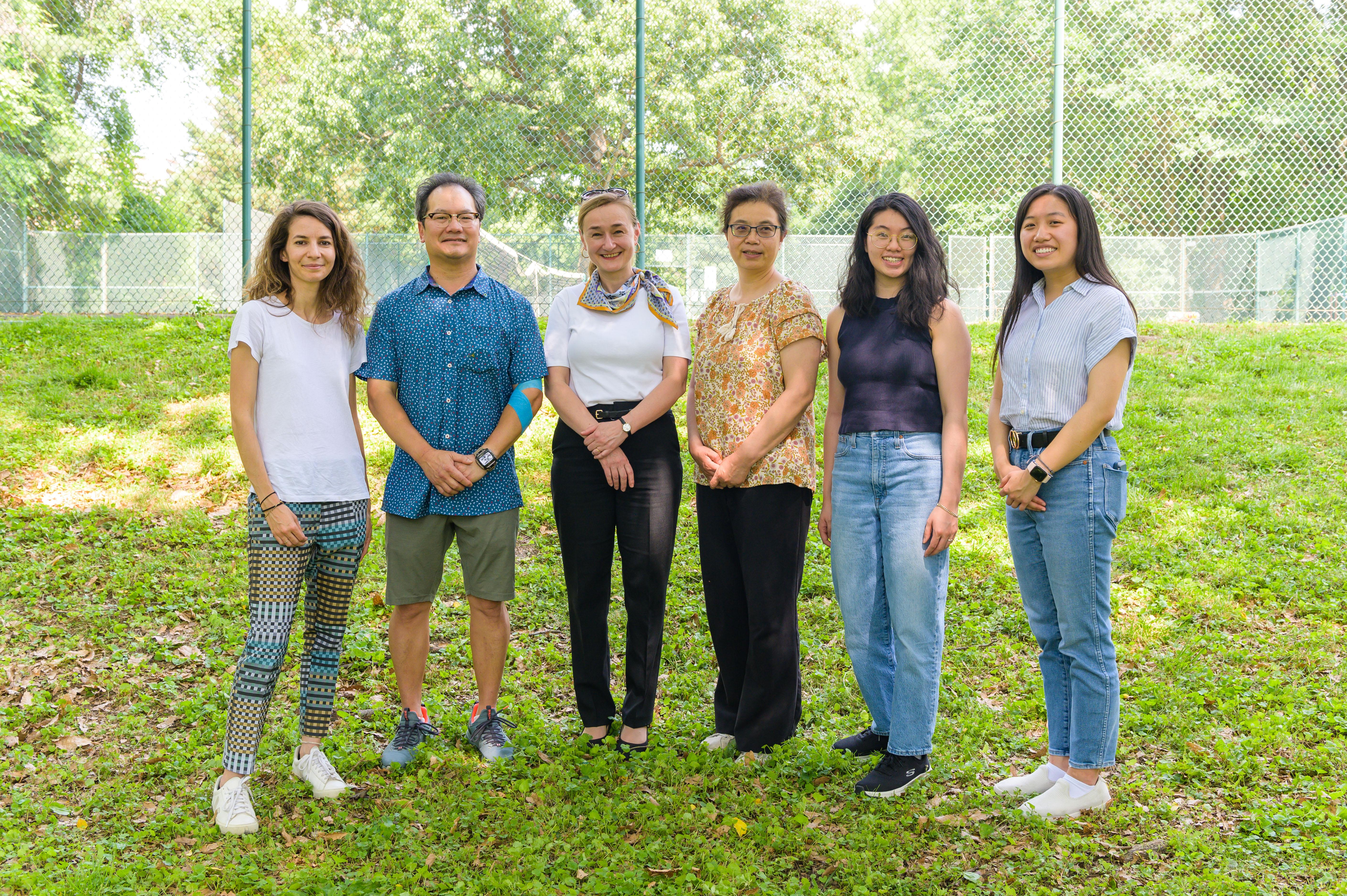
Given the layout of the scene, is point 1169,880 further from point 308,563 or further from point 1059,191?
point 308,563

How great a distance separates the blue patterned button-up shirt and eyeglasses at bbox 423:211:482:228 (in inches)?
8.9

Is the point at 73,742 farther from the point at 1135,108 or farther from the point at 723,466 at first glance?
the point at 1135,108

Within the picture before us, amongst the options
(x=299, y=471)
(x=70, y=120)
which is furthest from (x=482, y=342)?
(x=70, y=120)

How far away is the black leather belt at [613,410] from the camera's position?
3.65m

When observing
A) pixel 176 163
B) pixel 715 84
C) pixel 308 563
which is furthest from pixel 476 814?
pixel 176 163

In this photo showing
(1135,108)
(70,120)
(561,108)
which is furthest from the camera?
(1135,108)

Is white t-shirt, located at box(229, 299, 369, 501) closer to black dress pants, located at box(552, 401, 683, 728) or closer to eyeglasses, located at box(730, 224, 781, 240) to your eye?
black dress pants, located at box(552, 401, 683, 728)

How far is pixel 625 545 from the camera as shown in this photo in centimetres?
372

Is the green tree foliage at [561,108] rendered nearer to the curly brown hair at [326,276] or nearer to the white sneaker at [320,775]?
the curly brown hair at [326,276]

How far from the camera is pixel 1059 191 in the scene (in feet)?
10.9

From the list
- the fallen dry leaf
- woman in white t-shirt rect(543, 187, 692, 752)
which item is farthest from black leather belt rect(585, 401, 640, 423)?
the fallen dry leaf

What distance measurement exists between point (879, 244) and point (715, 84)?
10114 mm

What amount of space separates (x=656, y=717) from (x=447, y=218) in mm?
2285

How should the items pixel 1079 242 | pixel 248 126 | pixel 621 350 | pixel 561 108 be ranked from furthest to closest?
pixel 561 108
pixel 248 126
pixel 621 350
pixel 1079 242
